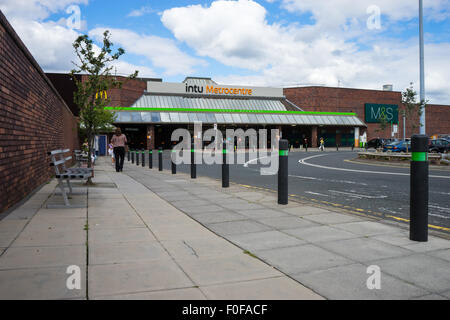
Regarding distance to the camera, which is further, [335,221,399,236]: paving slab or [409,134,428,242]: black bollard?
[335,221,399,236]: paving slab

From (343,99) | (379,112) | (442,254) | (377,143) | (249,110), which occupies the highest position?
(343,99)

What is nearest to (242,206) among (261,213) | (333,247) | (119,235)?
(261,213)

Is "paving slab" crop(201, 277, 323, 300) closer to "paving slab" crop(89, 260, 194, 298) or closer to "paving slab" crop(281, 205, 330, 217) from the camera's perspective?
"paving slab" crop(89, 260, 194, 298)

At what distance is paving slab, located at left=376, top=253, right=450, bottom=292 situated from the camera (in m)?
3.25

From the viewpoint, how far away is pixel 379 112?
63.8 m

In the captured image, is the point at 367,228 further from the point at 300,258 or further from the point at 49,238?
the point at 49,238

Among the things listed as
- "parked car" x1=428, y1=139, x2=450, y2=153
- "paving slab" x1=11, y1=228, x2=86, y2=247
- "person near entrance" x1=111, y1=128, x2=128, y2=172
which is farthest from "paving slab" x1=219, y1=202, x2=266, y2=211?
"parked car" x1=428, y1=139, x2=450, y2=153

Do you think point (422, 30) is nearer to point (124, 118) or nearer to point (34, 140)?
point (34, 140)

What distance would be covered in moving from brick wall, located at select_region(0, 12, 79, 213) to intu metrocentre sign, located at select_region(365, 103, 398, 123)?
197 ft

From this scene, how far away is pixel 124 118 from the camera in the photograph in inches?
1781

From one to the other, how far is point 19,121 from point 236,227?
15.3ft

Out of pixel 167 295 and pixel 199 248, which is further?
pixel 199 248

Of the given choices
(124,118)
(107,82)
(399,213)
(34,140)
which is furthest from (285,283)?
(124,118)

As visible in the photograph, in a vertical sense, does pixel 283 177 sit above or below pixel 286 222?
above
